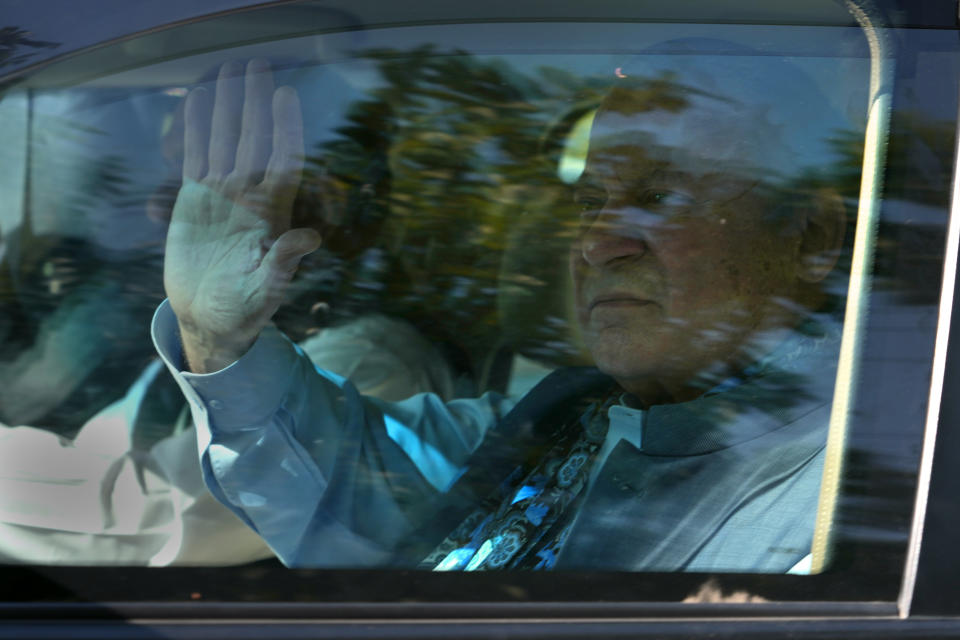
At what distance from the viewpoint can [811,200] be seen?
1328 mm

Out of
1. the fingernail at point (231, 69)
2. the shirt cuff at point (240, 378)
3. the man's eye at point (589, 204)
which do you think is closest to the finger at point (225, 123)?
the fingernail at point (231, 69)

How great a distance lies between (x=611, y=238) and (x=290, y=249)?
497 millimetres

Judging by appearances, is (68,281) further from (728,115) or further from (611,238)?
(728,115)

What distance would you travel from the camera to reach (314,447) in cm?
145

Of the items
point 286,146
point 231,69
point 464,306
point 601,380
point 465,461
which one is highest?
point 231,69

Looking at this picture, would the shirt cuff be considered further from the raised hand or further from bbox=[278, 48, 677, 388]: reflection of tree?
bbox=[278, 48, 677, 388]: reflection of tree

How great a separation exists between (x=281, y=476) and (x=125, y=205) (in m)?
0.47

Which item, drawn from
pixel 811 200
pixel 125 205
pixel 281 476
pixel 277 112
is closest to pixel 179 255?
pixel 125 205

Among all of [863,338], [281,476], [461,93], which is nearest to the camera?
[863,338]

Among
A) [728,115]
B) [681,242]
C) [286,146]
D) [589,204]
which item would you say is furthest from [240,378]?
[728,115]

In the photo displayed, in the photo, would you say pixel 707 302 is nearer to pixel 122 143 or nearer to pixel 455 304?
pixel 455 304

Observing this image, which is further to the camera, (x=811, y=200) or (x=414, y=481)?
(x=414, y=481)

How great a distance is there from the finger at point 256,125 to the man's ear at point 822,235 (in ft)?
2.61

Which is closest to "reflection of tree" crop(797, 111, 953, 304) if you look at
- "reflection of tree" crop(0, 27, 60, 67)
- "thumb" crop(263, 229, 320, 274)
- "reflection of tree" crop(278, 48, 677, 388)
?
"reflection of tree" crop(278, 48, 677, 388)
